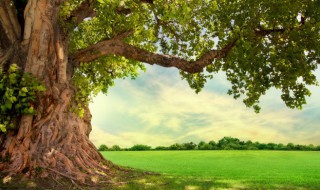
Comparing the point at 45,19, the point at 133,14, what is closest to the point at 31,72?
the point at 45,19

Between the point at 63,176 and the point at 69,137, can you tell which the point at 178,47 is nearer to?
the point at 69,137

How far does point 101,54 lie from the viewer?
62.0 ft

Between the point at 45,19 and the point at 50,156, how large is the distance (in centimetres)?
528

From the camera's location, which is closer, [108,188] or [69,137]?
[108,188]

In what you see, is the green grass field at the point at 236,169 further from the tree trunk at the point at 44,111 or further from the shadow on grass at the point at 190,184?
the tree trunk at the point at 44,111

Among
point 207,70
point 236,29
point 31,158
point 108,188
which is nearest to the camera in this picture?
point 108,188

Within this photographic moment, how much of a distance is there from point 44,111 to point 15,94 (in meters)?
1.41

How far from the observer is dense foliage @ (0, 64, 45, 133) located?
14982mm

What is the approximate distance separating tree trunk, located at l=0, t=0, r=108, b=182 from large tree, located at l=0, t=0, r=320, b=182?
0.12 feet

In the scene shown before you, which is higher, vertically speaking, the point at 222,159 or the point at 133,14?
the point at 133,14

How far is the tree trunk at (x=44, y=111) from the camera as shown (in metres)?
15.4

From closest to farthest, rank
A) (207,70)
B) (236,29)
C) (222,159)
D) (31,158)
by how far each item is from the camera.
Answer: (31,158)
(236,29)
(207,70)
(222,159)

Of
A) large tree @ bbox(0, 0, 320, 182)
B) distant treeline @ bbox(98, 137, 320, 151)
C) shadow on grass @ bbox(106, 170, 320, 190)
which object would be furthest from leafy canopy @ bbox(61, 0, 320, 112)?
distant treeline @ bbox(98, 137, 320, 151)

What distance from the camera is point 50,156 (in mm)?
15578
